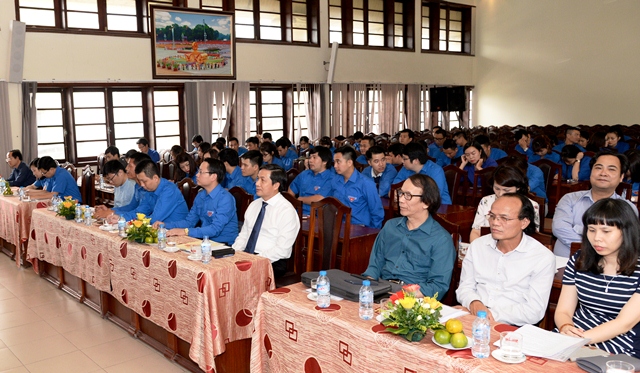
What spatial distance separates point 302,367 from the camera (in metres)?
2.60

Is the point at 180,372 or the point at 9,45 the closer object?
the point at 180,372

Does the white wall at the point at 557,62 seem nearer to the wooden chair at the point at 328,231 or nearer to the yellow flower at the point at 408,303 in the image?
the wooden chair at the point at 328,231

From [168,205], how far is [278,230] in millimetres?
1157

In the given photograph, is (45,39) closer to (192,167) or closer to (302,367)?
(192,167)

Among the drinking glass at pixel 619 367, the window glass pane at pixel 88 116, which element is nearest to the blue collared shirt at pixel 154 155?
the window glass pane at pixel 88 116

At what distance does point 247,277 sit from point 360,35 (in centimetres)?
1153

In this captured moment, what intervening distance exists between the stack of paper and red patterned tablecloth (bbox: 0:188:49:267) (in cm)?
493

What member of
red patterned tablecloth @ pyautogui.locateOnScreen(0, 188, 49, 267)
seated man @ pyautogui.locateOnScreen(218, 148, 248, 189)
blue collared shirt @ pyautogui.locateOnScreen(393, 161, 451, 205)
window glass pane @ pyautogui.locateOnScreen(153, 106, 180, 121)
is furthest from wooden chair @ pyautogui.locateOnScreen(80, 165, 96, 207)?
window glass pane @ pyautogui.locateOnScreen(153, 106, 180, 121)

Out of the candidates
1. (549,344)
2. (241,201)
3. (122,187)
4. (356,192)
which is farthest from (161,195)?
(549,344)

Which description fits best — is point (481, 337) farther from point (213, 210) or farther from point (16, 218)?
point (16, 218)

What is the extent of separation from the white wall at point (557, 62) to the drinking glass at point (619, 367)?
1346 cm

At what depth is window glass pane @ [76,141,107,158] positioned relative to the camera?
10.0 meters

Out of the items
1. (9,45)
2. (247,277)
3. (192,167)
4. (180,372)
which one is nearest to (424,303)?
(247,277)

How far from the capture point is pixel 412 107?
1499 centimetres
